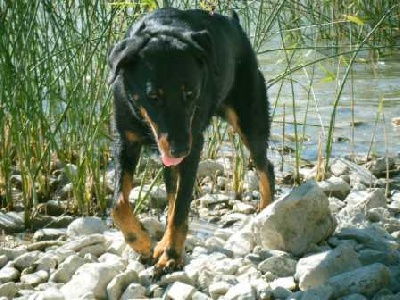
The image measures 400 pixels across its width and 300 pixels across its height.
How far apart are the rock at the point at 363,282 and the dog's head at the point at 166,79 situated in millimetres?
1072

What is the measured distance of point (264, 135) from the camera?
6.25 meters

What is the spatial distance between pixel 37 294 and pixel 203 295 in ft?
2.90

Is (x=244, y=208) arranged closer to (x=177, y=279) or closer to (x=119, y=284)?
(x=177, y=279)

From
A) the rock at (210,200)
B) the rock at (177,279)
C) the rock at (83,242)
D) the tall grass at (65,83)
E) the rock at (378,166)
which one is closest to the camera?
the rock at (177,279)

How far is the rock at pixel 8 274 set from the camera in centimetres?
484

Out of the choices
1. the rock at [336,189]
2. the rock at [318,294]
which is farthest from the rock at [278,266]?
the rock at [336,189]

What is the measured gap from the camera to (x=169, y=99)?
15.1 feet

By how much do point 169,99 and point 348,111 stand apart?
538 cm

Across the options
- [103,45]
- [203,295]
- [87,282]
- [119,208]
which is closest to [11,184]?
[103,45]

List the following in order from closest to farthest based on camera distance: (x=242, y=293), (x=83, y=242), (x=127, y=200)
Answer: (x=242, y=293) < (x=127, y=200) < (x=83, y=242)

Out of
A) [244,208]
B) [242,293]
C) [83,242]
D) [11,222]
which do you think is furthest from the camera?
[244,208]

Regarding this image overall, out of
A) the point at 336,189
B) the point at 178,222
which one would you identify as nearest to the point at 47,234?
the point at 178,222

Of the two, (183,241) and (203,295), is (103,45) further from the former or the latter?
(203,295)

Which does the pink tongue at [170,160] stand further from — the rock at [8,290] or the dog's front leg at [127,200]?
the rock at [8,290]
